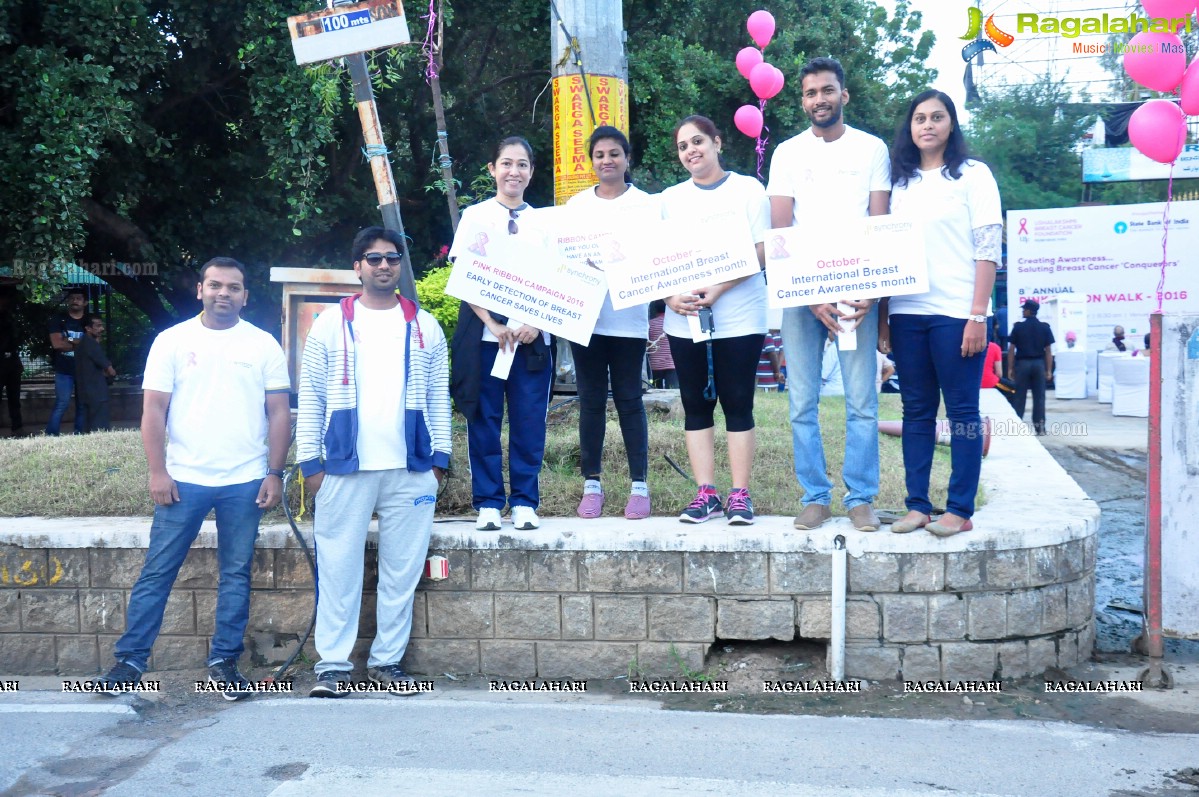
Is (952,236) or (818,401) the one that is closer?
(952,236)

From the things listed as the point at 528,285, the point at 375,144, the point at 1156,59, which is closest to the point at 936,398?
the point at 528,285

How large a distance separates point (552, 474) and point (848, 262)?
2.14 meters

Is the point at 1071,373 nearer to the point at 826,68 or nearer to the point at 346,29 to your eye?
the point at 826,68

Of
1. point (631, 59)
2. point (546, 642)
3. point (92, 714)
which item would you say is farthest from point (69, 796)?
point (631, 59)

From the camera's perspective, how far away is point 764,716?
4445mm

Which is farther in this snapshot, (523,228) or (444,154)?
(444,154)

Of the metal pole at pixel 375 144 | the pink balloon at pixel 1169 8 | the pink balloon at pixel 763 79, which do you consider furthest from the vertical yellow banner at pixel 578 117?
the pink balloon at pixel 763 79

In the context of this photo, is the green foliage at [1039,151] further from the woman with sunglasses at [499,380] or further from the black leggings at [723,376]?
the woman with sunglasses at [499,380]

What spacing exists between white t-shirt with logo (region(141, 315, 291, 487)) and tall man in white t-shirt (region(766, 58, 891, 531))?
244cm

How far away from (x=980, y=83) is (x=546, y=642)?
3850 centimetres

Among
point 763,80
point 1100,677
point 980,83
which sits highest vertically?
point 980,83

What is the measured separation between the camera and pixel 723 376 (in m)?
5.12

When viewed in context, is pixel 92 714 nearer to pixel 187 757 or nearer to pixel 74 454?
pixel 187 757

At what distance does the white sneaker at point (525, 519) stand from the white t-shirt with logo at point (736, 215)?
109 centimetres
